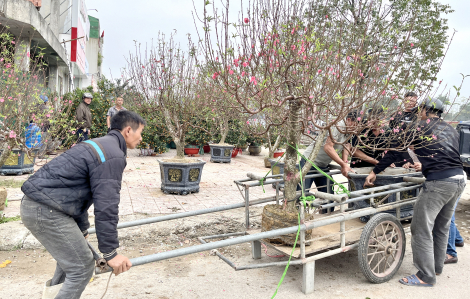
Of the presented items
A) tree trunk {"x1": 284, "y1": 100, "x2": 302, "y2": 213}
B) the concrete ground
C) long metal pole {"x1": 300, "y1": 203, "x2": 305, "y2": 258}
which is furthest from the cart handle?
long metal pole {"x1": 300, "y1": 203, "x2": 305, "y2": 258}

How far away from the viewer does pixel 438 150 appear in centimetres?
351

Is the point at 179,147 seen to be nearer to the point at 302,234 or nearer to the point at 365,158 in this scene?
the point at 365,158

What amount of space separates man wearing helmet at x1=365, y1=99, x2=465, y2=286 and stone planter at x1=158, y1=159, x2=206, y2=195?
4.23 metres

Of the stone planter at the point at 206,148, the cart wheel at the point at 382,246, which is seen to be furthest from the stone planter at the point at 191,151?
the cart wheel at the point at 382,246

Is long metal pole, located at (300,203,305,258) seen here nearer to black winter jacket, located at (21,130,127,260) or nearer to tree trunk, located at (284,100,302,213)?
tree trunk, located at (284,100,302,213)

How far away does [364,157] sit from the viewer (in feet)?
14.8

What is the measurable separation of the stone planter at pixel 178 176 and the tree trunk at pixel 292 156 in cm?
337

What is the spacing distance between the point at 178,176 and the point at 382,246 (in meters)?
4.22

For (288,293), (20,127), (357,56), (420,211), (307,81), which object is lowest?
(288,293)

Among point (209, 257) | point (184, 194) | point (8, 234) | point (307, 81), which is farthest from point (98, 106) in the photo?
point (307, 81)

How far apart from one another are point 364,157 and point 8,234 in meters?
4.63

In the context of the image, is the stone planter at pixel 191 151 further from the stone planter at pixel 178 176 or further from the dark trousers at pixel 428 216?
the dark trousers at pixel 428 216

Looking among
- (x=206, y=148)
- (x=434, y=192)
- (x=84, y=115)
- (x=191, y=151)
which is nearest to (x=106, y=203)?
(x=434, y=192)

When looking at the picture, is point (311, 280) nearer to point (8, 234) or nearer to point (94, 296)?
point (94, 296)
